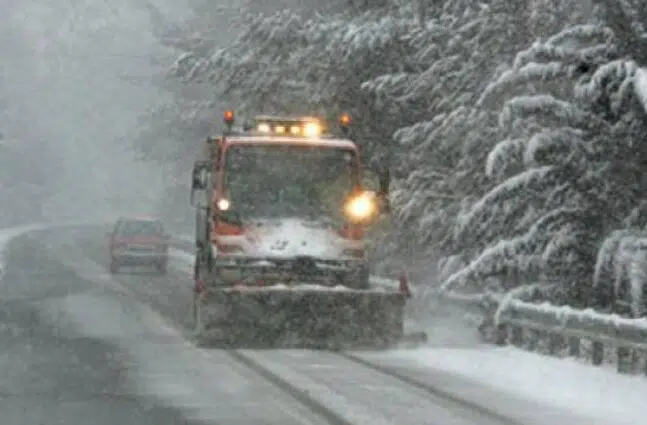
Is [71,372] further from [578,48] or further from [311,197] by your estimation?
[578,48]

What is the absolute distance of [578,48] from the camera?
1902 cm

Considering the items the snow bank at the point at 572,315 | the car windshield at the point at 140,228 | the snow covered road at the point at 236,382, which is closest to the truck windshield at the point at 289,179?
Answer: the snow covered road at the point at 236,382

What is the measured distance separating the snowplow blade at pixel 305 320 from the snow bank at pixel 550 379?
66cm

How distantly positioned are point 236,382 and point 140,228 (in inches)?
1048

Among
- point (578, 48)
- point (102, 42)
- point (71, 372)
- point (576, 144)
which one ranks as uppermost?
point (102, 42)

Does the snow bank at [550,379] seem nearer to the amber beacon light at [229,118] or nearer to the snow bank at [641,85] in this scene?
the snow bank at [641,85]

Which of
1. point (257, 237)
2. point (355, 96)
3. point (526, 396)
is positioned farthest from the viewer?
point (355, 96)

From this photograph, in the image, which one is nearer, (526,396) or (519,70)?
(526,396)

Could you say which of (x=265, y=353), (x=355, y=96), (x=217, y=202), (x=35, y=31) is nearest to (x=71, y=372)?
(x=265, y=353)

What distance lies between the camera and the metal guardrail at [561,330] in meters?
15.5

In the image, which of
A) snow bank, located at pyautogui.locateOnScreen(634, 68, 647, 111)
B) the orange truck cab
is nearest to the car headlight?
the orange truck cab

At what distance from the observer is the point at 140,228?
136 ft

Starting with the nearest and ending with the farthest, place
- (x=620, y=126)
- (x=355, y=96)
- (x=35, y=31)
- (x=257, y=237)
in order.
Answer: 1. (x=620, y=126)
2. (x=257, y=237)
3. (x=355, y=96)
4. (x=35, y=31)

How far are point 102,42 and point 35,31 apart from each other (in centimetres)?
2559
